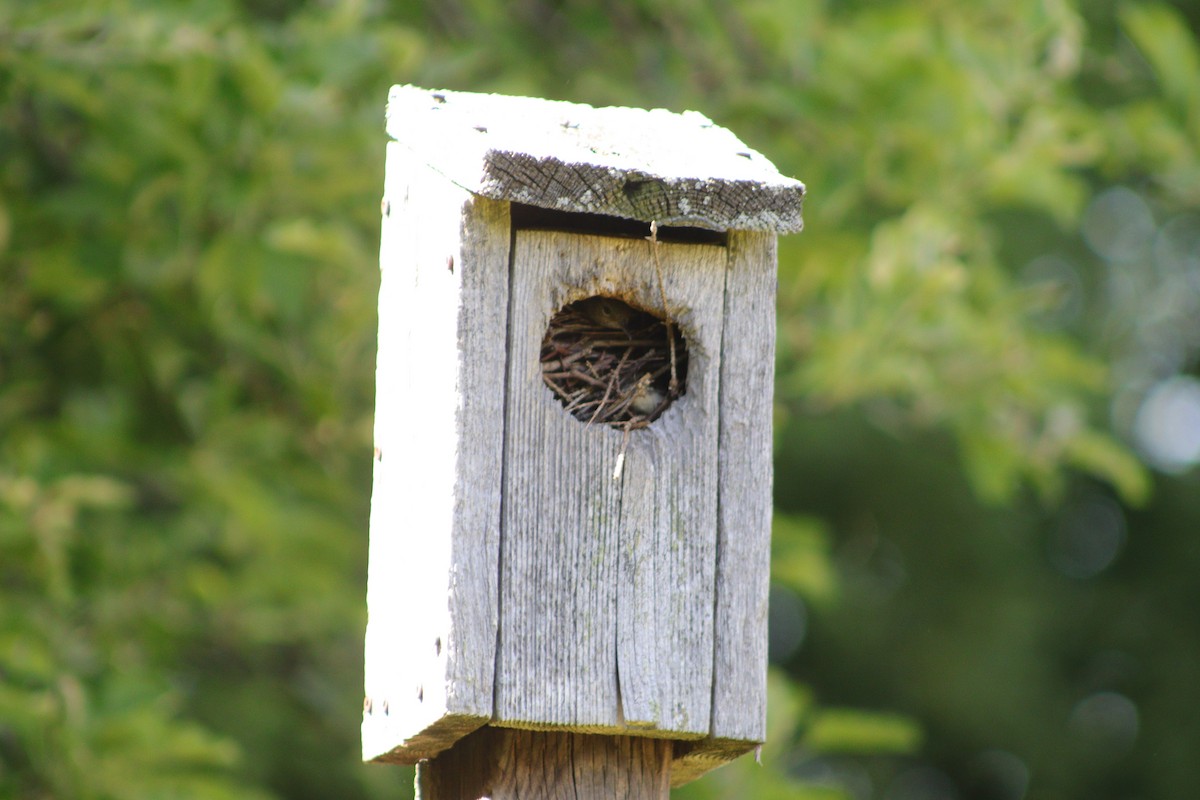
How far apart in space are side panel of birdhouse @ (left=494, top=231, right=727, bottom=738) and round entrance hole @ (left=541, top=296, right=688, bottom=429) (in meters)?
0.05

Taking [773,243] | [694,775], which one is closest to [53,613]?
[694,775]

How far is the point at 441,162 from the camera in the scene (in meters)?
1.89

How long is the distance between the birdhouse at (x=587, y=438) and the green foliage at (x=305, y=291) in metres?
1.71

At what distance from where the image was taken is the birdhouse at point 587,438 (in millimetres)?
1774

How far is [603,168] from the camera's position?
1.76m

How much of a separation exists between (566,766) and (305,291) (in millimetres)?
2492

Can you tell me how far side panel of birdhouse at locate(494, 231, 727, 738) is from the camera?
1782mm

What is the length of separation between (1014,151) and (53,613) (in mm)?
2776

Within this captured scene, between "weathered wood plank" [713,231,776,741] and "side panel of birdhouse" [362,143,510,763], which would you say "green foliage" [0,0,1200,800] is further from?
"weathered wood plank" [713,231,776,741]

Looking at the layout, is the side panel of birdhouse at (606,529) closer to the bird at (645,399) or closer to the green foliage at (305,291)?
the bird at (645,399)

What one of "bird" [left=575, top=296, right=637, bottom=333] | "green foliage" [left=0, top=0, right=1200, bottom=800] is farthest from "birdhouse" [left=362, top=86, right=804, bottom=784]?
"green foliage" [left=0, top=0, right=1200, bottom=800]

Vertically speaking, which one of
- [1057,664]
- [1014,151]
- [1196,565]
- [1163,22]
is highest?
[1163,22]

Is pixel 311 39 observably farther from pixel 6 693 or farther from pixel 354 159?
pixel 6 693

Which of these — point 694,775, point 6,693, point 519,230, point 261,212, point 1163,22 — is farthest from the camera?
point 1163,22
